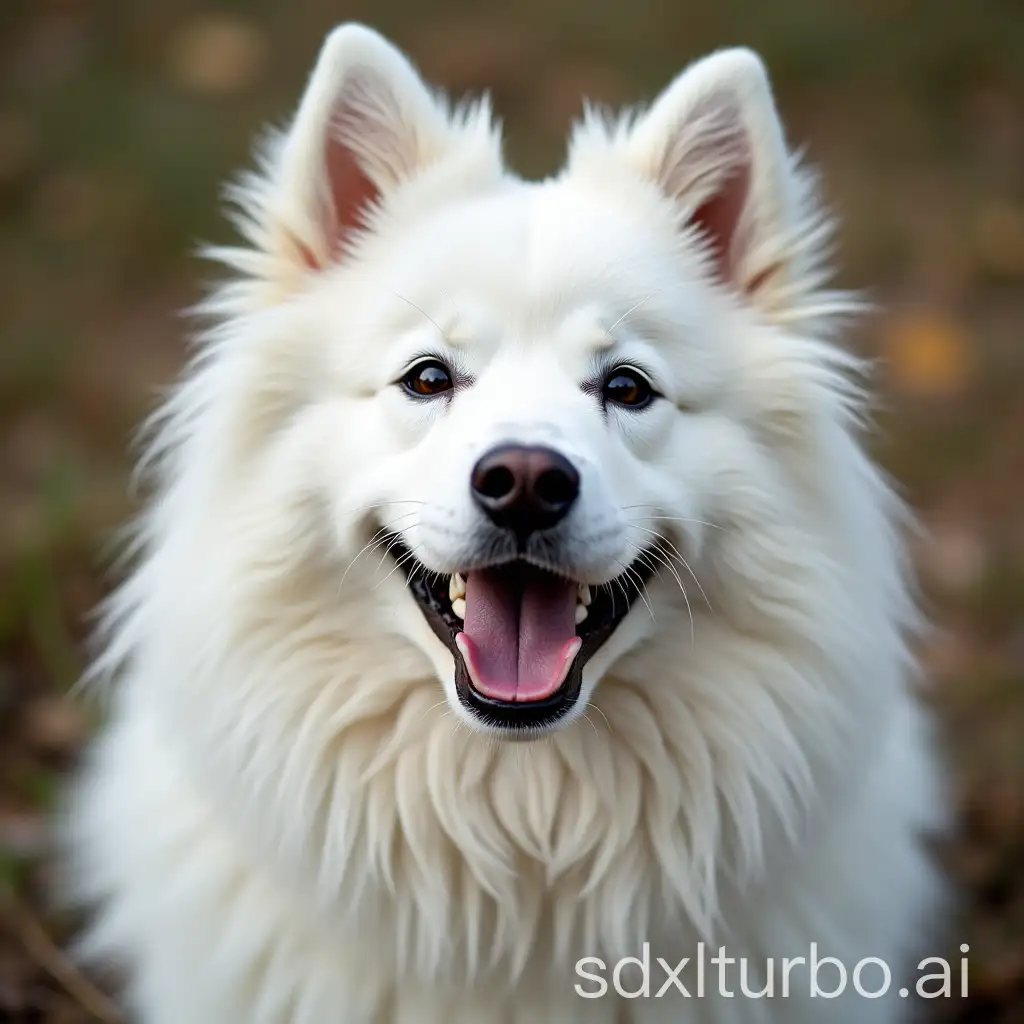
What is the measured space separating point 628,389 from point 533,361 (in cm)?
23

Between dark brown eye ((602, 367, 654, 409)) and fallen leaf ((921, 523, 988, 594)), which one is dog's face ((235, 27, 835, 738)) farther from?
fallen leaf ((921, 523, 988, 594))

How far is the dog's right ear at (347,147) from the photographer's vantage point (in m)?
2.94

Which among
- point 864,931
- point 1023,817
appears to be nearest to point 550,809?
point 864,931

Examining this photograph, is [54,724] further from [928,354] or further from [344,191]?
[928,354]

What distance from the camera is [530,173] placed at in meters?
7.10

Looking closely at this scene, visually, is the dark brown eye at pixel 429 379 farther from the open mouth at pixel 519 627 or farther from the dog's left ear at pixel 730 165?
the dog's left ear at pixel 730 165

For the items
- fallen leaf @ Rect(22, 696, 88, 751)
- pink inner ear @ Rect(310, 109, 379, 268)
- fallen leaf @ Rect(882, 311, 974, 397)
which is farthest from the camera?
fallen leaf @ Rect(882, 311, 974, 397)

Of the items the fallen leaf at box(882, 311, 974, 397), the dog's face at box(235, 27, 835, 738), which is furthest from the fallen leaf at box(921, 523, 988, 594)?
the dog's face at box(235, 27, 835, 738)

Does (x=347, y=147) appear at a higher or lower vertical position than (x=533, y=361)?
higher

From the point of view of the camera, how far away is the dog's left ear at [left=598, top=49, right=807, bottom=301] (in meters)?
2.96

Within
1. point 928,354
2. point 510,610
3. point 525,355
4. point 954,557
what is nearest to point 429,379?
point 525,355

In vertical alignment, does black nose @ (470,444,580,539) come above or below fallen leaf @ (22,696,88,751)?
above

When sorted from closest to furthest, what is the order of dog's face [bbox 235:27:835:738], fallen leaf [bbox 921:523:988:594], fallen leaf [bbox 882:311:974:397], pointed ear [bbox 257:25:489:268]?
1. dog's face [bbox 235:27:835:738]
2. pointed ear [bbox 257:25:489:268]
3. fallen leaf [bbox 921:523:988:594]
4. fallen leaf [bbox 882:311:974:397]

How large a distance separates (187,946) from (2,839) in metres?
1.47
